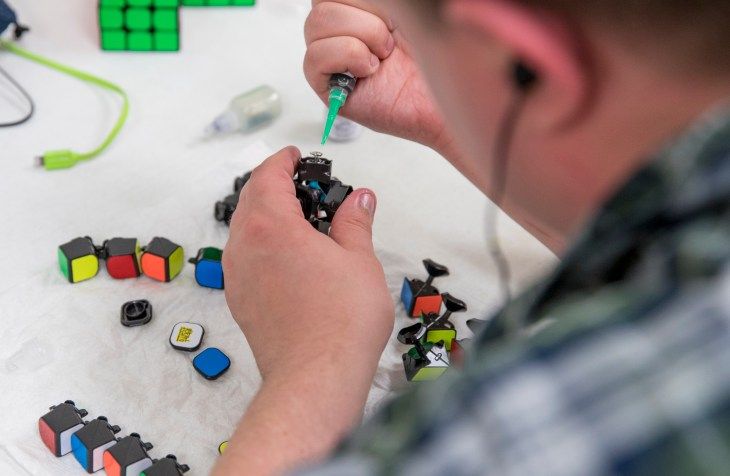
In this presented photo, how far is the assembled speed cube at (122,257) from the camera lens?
0.94m

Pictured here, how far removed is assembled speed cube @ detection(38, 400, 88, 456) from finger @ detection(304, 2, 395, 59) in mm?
517

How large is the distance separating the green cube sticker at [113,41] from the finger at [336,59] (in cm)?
46

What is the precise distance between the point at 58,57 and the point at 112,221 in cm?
41

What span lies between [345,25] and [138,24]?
19.4 inches

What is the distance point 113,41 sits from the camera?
130 centimetres

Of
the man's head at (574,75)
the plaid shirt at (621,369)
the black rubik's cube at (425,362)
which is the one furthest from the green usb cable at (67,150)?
the plaid shirt at (621,369)

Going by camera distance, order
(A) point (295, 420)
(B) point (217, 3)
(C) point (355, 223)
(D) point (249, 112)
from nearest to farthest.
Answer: (A) point (295, 420) < (C) point (355, 223) < (D) point (249, 112) < (B) point (217, 3)

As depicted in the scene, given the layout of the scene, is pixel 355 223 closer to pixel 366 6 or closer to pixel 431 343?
pixel 431 343

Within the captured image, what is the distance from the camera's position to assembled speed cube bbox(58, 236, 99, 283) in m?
0.93

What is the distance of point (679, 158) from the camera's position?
1.22 feet

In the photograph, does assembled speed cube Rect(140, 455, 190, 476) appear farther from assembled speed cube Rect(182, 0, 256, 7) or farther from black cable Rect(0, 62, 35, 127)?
assembled speed cube Rect(182, 0, 256, 7)

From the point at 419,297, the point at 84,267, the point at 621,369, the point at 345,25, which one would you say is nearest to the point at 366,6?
the point at 345,25

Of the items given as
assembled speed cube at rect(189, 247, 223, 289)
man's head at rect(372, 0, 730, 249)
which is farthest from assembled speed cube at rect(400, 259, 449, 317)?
man's head at rect(372, 0, 730, 249)

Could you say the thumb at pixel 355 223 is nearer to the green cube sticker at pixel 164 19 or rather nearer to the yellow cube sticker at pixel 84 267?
the yellow cube sticker at pixel 84 267
